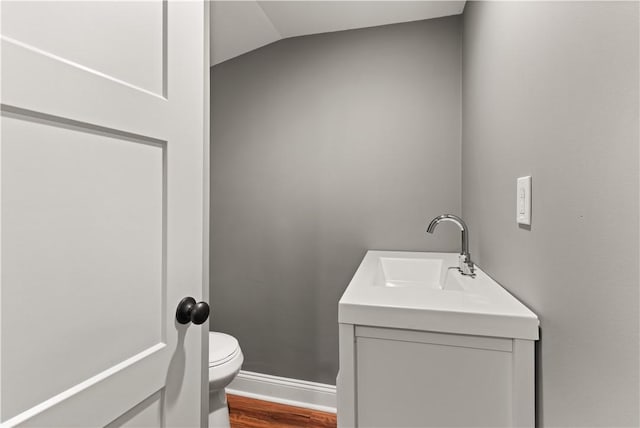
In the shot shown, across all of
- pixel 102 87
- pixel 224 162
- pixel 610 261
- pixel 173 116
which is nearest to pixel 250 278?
pixel 224 162

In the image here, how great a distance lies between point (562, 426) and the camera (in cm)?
73

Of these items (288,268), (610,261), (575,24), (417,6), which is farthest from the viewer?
(288,268)

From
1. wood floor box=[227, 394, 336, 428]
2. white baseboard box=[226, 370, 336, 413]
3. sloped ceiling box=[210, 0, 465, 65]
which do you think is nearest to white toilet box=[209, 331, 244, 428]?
wood floor box=[227, 394, 336, 428]

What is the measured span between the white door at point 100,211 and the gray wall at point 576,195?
814mm

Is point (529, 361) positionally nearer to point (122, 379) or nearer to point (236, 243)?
point (122, 379)

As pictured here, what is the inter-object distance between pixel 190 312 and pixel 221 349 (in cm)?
103

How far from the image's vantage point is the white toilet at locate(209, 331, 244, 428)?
1522mm

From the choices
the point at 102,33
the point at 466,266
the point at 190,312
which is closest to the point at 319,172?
the point at 466,266

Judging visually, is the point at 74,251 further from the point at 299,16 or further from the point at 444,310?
the point at 299,16

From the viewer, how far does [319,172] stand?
2113 mm

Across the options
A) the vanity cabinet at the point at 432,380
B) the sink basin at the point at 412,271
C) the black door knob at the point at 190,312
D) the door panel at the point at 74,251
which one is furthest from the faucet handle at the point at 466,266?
the door panel at the point at 74,251

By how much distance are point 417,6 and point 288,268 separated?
166 cm

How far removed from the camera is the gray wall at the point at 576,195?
1.74ft

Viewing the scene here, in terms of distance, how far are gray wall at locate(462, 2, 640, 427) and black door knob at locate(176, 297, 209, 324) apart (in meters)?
0.76
